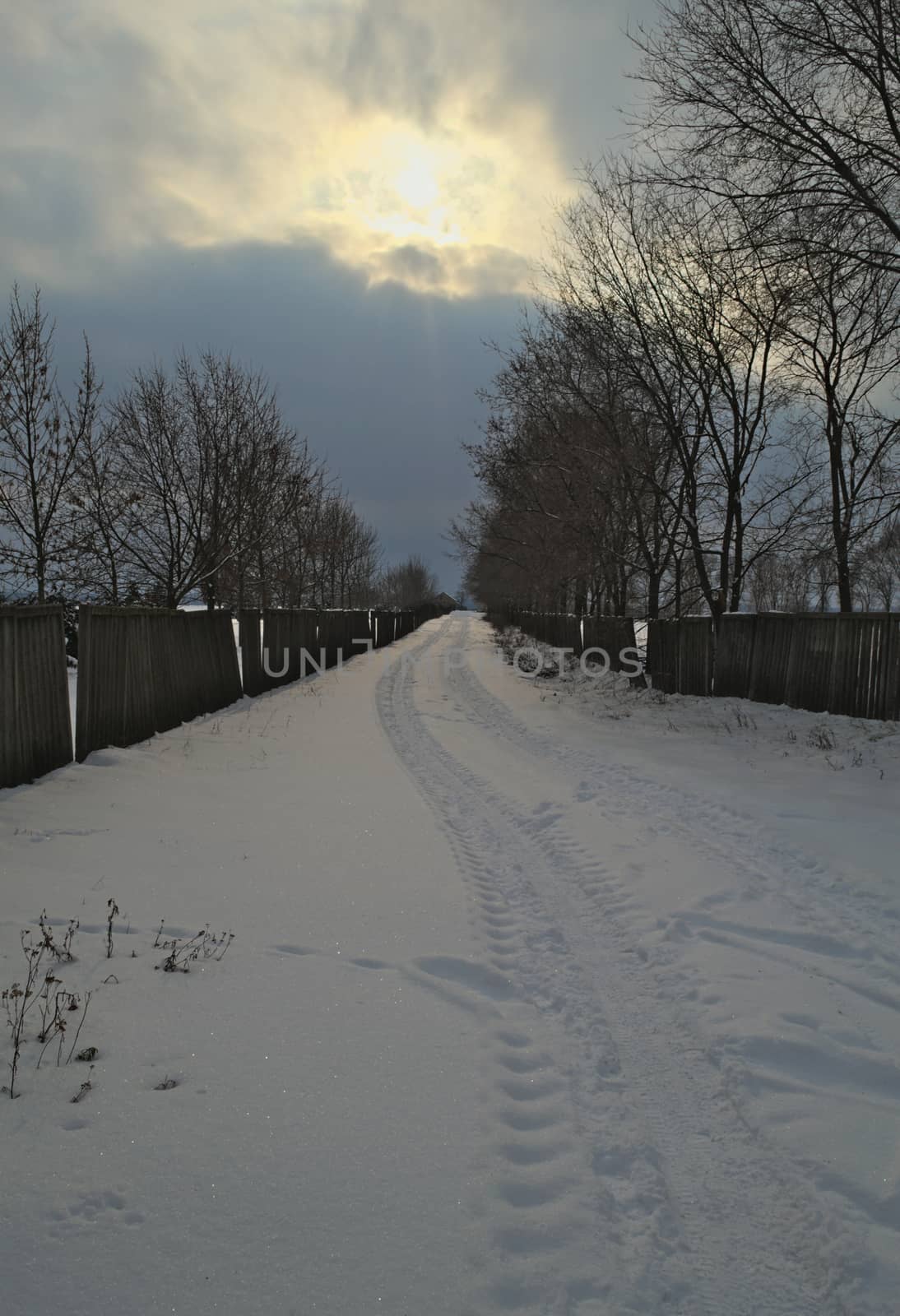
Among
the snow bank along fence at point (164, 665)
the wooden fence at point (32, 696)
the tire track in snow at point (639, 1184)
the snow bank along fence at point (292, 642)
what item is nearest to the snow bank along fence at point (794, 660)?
the tire track in snow at point (639, 1184)

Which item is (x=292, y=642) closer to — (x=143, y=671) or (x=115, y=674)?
(x=143, y=671)

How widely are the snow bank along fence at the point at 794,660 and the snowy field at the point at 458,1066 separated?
4610 millimetres

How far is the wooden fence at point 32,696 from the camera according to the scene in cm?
604

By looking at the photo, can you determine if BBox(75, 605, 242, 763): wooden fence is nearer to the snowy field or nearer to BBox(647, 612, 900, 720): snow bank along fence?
the snowy field

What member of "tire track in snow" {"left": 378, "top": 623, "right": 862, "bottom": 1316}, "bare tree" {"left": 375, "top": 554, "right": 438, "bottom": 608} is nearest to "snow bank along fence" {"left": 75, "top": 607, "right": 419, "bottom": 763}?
"tire track in snow" {"left": 378, "top": 623, "right": 862, "bottom": 1316}

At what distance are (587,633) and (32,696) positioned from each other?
1920 cm

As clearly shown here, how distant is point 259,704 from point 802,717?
30.4 ft

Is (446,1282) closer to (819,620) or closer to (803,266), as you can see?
(803,266)

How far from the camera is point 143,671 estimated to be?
9062 mm

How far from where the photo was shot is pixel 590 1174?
7.63ft

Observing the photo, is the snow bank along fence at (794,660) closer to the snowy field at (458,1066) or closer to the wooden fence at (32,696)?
the snowy field at (458,1066)

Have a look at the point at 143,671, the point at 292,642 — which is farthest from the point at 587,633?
the point at 143,671

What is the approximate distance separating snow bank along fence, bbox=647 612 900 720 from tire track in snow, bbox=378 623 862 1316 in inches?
328

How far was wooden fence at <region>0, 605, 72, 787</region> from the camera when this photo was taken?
6.04 m
